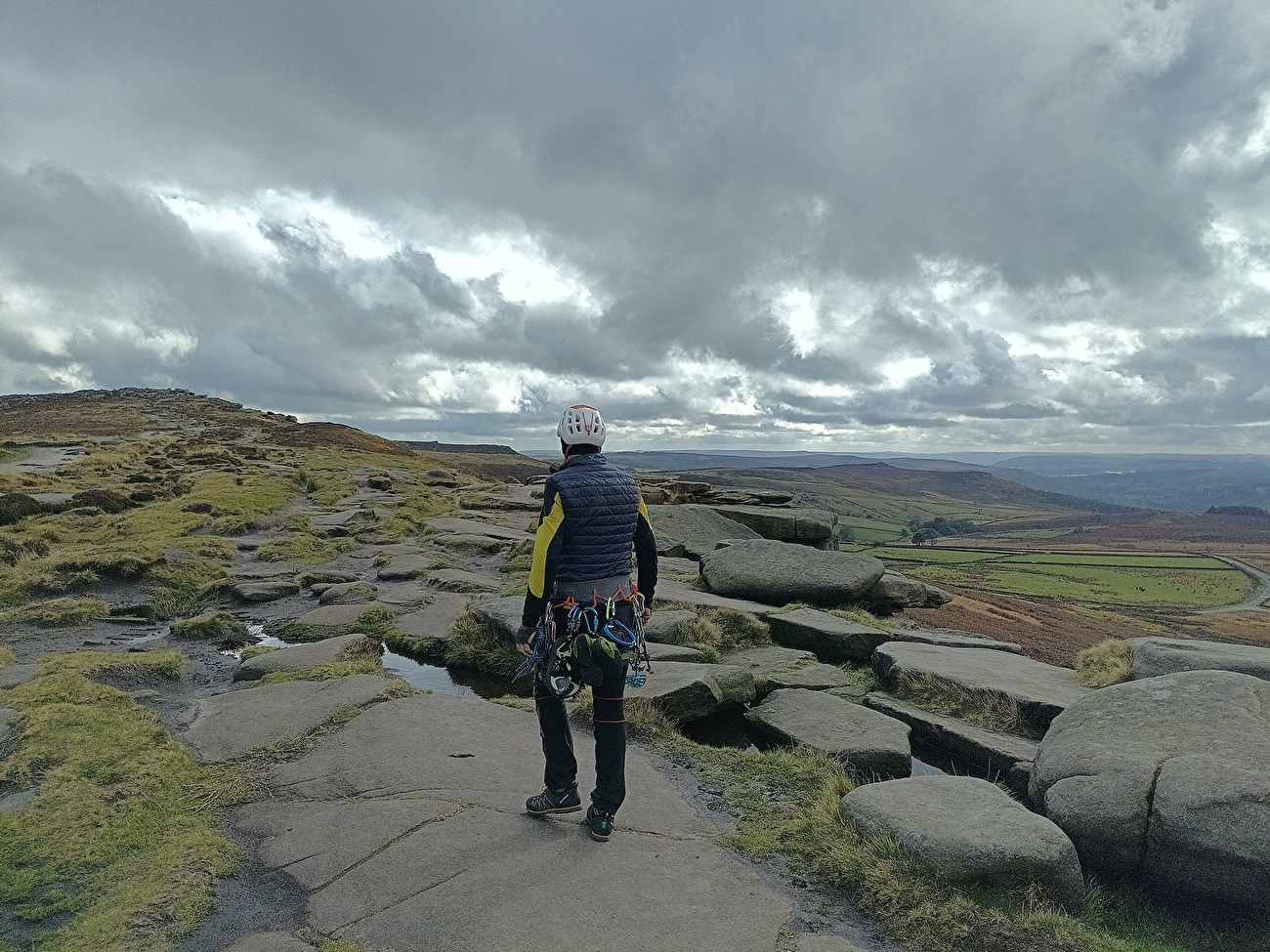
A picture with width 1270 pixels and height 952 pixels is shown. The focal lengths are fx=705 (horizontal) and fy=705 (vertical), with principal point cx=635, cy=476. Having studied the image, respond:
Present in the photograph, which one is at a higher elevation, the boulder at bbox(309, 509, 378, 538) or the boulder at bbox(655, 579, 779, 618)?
the boulder at bbox(309, 509, 378, 538)

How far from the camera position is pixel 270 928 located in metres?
5.34

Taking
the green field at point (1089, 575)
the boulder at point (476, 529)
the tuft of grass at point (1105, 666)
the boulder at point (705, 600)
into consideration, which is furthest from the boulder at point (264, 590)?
the green field at point (1089, 575)

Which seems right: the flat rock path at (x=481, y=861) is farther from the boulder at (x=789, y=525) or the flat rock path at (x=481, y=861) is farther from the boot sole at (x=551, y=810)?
the boulder at (x=789, y=525)

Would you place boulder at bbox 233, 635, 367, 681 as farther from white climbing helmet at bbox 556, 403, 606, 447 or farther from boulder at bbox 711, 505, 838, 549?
boulder at bbox 711, 505, 838, 549

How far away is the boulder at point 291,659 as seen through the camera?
39.1 ft

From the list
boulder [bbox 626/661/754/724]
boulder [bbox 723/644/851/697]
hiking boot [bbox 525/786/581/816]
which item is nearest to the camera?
hiking boot [bbox 525/786/581/816]

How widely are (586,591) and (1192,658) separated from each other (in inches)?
358

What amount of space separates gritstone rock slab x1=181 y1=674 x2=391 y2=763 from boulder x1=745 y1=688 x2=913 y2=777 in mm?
5842

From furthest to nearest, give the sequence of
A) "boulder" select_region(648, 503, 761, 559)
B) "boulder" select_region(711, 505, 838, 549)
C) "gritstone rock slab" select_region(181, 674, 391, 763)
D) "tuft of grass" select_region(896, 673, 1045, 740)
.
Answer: "boulder" select_region(711, 505, 838, 549)
"boulder" select_region(648, 503, 761, 559)
"tuft of grass" select_region(896, 673, 1045, 740)
"gritstone rock slab" select_region(181, 674, 391, 763)

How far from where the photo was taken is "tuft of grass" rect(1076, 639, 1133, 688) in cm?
1076

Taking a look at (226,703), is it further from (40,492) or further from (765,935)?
(40,492)

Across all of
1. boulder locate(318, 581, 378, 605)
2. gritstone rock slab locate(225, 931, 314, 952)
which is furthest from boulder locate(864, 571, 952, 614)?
gritstone rock slab locate(225, 931, 314, 952)

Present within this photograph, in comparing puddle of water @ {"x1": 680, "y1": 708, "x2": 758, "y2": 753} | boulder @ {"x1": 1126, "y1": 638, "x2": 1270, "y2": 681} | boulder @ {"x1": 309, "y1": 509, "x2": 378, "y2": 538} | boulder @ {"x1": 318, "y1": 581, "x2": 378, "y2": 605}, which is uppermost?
boulder @ {"x1": 1126, "y1": 638, "x2": 1270, "y2": 681}

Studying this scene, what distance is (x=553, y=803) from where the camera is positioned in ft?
23.0
